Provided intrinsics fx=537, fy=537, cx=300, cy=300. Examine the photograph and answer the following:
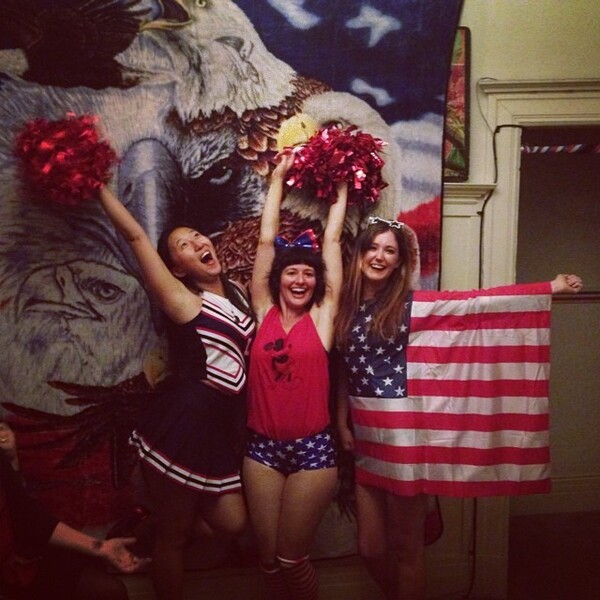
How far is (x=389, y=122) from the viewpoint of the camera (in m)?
2.55

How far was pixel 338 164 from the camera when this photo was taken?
236cm

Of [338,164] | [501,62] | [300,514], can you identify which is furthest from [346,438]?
[501,62]

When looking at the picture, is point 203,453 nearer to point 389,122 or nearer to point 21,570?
point 21,570

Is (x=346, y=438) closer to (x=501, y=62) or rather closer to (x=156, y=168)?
(x=156, y=168)

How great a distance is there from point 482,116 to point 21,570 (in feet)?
9.09

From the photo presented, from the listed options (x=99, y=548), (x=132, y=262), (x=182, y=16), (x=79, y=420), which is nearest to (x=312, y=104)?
(x=182, y=16)

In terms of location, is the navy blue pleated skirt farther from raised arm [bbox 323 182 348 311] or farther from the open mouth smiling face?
raised arm [bbox 323 182 348 311]

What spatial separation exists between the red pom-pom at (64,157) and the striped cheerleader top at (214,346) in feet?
2.21

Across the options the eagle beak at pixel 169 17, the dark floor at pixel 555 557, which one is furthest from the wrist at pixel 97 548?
the eagle beak at pixel 169 17

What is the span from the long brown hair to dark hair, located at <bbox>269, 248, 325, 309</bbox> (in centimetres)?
12

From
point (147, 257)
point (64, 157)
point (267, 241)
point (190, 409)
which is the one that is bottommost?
point (190, 409)

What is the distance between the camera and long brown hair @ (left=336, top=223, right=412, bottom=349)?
229cm

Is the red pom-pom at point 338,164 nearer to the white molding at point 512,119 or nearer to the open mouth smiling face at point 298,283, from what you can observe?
the open mouth smiling face at point 298,283

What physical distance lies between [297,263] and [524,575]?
2191mm
